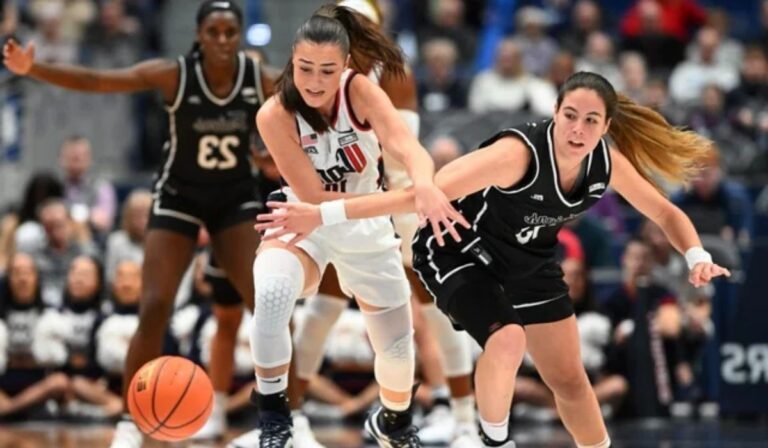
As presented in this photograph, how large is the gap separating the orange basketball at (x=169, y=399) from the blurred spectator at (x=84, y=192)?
529 centimetres

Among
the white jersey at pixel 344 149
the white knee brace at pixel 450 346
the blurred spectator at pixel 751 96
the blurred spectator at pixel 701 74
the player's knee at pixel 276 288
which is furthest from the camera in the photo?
the blurred spectator at pixel 701 74

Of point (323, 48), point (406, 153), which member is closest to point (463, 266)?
point (406, 153)

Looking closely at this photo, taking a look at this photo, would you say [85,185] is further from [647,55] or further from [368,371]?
[647,55]

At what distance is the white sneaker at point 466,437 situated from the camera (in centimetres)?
806

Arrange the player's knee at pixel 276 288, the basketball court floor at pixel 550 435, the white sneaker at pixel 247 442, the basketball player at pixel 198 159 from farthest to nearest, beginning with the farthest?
the basketball court floor at pixel 550 435, the white sneaker at pixel 247 442, the basketball player at pixel 198 159, the player's knee at pixel 276 288

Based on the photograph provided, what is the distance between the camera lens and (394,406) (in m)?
7.08

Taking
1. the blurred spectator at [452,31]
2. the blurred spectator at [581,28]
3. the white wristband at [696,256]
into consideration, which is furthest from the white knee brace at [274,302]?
the blurred spectator at [452,31]

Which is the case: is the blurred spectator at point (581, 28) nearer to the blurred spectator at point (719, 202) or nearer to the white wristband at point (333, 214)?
the blurred spectator at point (719, 202)

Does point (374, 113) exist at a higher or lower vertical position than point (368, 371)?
higher

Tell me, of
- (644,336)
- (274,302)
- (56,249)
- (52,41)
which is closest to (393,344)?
(274,302)

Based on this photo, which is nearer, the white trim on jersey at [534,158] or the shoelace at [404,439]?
the white trim on jersey at [534,158]

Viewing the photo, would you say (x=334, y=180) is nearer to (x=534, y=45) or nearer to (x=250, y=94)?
(x=250, y=94)

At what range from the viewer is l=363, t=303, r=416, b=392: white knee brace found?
688cm

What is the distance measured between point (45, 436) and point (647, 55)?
8585mm
